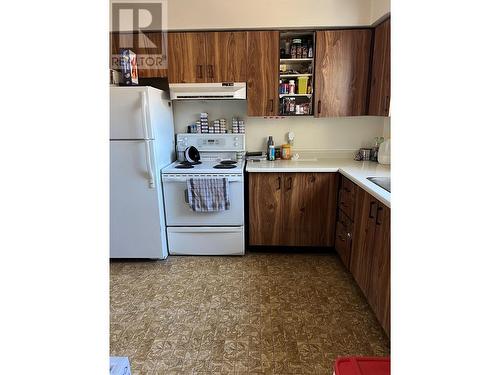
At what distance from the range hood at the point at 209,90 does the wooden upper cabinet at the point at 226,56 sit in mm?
68

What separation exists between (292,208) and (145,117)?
1551 millimetres

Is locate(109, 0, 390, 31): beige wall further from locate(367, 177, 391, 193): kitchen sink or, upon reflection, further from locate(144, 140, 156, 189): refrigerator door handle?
locate(367, 177, 391, 193): kitchen sink

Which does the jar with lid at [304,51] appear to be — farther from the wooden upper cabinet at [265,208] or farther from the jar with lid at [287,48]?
the wooden upper cabinet at [265,208]

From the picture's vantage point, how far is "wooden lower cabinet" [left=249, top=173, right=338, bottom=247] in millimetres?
2730

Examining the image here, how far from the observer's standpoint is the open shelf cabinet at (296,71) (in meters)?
2.88

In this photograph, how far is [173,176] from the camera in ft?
8.72

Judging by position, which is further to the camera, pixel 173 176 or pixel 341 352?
pixel 173 176

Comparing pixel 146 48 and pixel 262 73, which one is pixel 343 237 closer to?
pixel 262 73

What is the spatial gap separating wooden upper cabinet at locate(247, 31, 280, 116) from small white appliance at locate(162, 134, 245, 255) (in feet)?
2.08

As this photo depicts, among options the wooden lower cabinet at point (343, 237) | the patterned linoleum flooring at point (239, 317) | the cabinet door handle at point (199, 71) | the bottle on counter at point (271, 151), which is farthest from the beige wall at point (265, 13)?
the patterned linoleum flooring at point (239, 317)

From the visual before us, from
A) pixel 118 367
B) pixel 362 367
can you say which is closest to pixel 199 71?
pixel 118 367
